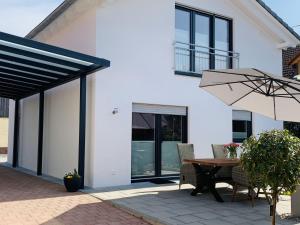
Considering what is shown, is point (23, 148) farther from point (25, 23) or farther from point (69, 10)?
point (69, 10)

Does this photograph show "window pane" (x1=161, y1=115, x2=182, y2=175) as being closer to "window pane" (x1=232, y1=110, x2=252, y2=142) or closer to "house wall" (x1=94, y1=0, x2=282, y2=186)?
"house wall" (x1=94, y1=0, x2=282, y2=186)

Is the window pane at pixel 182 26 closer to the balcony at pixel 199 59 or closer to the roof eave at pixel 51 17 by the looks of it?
the balcony at pixel 199 59

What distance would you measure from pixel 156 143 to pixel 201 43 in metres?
3.58

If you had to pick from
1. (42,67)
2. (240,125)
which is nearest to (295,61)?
(240,125)

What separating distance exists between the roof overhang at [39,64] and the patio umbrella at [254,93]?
261 cm

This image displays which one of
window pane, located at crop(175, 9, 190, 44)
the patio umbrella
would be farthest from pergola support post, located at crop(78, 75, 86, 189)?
window pane, located at crop(175, 9, 190, 44)

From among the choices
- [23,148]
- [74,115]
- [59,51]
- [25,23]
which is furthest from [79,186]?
[25,23]

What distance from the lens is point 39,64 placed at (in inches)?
350

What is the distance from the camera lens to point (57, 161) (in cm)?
1112

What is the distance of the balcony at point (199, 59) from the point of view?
11.1 m

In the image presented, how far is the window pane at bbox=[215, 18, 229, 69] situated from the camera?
1220cm

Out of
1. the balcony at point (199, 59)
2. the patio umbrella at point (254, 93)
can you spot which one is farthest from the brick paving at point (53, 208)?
the balcony at point (199, 59)

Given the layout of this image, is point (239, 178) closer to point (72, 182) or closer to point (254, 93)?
point (254, 93)

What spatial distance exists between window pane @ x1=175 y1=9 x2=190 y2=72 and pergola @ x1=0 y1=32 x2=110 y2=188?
3.25m
